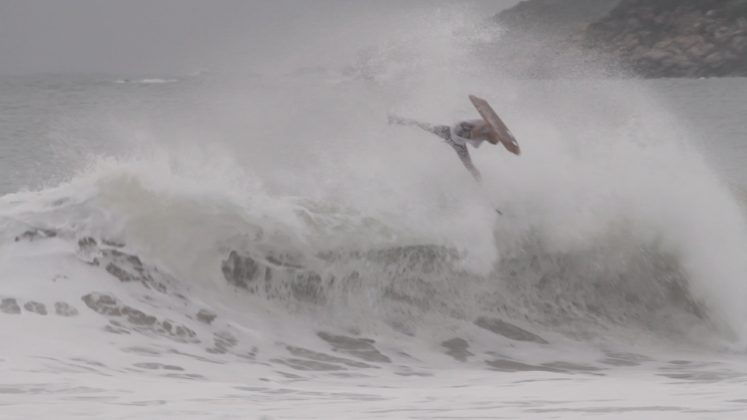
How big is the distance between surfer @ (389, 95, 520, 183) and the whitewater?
2.69 feet

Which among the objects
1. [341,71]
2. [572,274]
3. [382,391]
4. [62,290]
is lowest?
[382,391]

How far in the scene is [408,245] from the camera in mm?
14609

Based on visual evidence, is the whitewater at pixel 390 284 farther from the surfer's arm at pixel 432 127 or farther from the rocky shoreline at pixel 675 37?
the rocky shoreline at pixel 675 37

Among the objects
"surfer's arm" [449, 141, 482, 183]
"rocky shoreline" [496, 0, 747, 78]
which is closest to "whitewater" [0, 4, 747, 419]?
"surfer's arm" [449, 141, 482, 183]

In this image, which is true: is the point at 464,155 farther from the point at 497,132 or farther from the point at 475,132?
the point at 497,132

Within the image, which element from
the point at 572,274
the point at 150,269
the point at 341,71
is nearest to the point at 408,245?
the point at 572,274

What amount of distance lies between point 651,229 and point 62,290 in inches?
325

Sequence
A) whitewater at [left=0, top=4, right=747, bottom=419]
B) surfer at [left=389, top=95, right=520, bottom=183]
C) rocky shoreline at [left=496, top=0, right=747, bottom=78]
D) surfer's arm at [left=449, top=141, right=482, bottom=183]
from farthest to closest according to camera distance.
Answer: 1. rocky shoreline at [left=496, top=0, right=747, bottom=78]
2. surfer's arm at [left=449, top=141, right=482, bottom=183]
3. surfer at [left=389, top=95, right=520, bottom=183]
4. whitewater at [left=0, top=4, right=747, bottom=419]

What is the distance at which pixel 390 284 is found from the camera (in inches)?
555

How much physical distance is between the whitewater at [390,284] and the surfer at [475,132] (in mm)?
821

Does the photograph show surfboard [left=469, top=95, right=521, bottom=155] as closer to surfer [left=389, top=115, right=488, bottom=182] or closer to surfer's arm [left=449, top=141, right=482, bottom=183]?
surfer [left=389, top=115, right=488, bottom=182]

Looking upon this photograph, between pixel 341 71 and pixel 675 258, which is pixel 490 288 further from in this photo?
pixel 341 71

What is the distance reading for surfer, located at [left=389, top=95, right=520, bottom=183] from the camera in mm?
14152

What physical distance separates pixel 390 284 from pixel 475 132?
2298 millimetres
